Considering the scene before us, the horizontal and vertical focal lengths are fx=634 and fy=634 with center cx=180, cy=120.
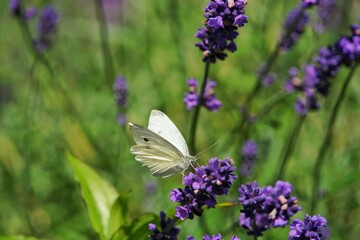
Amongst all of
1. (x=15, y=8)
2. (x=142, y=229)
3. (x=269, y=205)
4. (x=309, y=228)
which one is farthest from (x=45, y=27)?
(x=309, y=228)

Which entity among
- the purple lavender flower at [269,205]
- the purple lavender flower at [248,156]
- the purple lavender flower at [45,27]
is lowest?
the purple lavender flower at [269,205]

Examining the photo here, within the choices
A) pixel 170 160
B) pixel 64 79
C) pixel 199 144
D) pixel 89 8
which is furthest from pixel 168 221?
pixel 89 8

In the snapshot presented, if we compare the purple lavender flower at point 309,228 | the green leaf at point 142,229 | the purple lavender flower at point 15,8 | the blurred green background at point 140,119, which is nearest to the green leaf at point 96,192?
the green leaf at point 142,229

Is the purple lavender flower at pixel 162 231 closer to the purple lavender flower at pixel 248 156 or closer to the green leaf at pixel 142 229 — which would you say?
the green leaf at pixel 142 229

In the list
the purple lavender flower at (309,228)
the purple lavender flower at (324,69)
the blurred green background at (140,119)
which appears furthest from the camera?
the blurred green background at (140,119)

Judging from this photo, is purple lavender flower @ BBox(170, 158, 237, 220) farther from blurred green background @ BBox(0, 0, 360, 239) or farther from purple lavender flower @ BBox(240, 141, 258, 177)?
purple lavender flower @ BBox(240, 141, 258, 177)

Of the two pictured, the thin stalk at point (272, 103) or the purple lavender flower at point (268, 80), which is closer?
the thin stalk at point (272, 103)

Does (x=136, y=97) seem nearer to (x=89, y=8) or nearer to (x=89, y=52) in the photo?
(x=89, y=52)
